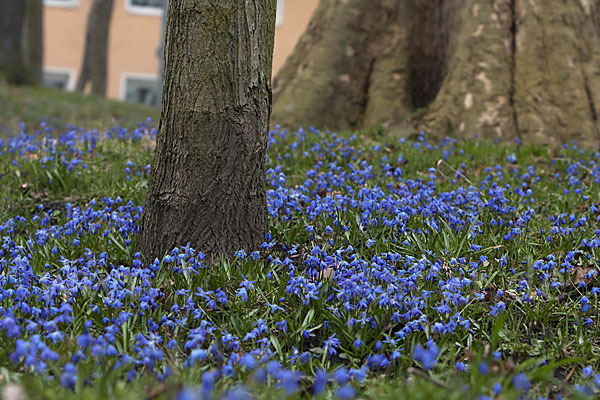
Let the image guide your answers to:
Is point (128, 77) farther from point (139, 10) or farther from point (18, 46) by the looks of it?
point (18, 46)

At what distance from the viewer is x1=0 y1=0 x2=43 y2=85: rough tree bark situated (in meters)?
15.3

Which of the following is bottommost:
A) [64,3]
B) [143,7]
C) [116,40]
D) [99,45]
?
[99,45]

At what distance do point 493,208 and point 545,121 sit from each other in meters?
2.85

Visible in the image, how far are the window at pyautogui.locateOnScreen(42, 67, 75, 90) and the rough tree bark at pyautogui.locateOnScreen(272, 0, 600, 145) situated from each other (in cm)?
1861

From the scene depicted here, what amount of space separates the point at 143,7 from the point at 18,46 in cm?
931

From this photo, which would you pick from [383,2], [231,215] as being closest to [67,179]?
[231,215]

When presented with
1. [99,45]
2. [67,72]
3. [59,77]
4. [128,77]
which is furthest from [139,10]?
[99,45]

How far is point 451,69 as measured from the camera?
7.41 m

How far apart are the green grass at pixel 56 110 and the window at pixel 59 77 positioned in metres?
9.17

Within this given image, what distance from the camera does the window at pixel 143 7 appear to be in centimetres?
2397

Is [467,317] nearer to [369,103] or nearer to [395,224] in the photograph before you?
[395,224]

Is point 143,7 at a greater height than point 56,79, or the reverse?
point 143,7

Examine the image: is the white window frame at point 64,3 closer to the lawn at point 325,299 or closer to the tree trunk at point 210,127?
the lawn at point 325,299

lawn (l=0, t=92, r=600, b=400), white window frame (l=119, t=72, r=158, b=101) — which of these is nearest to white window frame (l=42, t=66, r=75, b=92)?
white window frame (l=119, t=72, r=158, b=101)
